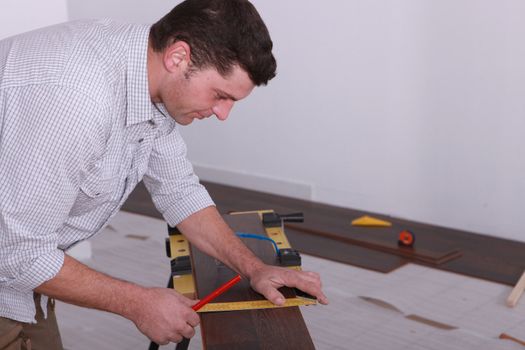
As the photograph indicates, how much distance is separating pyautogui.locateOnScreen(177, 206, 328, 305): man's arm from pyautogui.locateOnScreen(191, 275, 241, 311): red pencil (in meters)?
0.04

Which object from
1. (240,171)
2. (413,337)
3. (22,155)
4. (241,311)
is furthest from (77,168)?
(240,171)

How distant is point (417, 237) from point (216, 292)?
255 centimetres

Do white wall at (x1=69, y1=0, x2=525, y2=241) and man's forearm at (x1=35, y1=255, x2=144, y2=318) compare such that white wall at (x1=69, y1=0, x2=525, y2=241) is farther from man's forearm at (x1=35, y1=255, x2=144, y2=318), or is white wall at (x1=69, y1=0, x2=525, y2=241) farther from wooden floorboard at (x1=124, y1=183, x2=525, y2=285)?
man's forearm at (x1=35, y1=255, x2=144, y2=318)

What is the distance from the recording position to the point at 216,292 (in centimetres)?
193

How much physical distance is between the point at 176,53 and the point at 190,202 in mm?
584

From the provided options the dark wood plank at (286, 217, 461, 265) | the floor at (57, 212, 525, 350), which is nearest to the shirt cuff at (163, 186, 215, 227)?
the floor at (57, 212, 525, 350)

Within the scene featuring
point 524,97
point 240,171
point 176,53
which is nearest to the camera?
point 176,53

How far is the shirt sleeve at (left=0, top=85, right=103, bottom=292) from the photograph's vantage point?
1586 millimetres

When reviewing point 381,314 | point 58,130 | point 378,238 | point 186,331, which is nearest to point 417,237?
point 378,238

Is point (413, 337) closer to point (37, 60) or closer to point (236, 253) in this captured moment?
point (236, 253)

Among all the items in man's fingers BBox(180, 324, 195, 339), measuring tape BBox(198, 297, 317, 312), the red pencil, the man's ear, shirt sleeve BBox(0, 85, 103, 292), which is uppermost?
the man's ear

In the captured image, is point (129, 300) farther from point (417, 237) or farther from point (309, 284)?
point (417, 237)

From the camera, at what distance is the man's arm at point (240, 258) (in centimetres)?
196

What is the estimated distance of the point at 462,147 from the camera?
14.2ft
